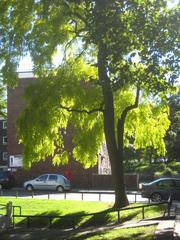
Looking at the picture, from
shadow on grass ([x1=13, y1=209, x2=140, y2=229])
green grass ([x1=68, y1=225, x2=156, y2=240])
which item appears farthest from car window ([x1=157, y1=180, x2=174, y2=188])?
green grass ([x1=68, y1=225, x2=156, y2=240])

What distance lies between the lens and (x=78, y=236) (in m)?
17.4

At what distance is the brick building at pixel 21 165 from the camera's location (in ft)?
167

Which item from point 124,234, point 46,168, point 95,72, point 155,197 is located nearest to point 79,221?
point 124,234

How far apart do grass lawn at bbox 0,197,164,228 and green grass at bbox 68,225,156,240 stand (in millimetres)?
4045

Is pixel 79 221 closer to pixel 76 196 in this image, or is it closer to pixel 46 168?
pixel 76 196

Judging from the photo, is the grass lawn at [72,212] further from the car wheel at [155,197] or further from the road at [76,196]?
the car wheel at [155,197]

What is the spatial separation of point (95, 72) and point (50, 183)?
62.6 feet

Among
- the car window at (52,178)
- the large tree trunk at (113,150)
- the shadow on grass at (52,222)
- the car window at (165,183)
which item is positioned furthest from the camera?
the car window at (52,178)

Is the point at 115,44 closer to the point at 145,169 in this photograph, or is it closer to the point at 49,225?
the point at 49,225

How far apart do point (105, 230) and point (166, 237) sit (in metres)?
4.64

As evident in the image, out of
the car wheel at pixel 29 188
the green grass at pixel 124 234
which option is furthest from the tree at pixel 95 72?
the car wheel at pixel 29 188

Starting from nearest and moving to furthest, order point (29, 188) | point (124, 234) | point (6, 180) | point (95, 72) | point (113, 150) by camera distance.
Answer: point (124, 234) < point (113, 150) < point (95, 72) < point (29, 188) < point (6, 180)

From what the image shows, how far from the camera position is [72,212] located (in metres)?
26.0

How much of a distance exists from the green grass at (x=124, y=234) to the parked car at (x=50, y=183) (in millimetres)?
26858
